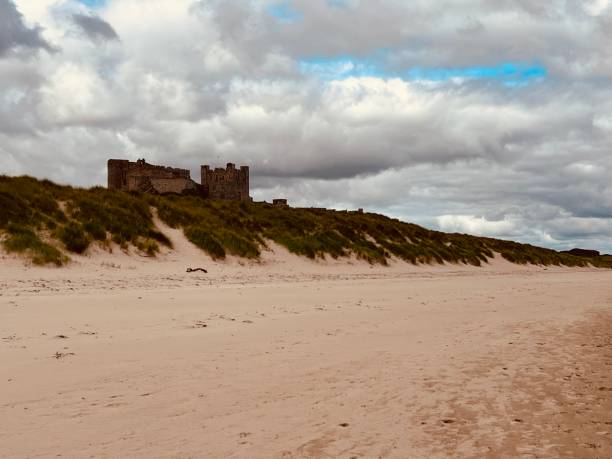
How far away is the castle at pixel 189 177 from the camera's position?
70.8 meters

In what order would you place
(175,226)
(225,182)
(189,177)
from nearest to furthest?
(175,226) < (189,177) < (225,182)

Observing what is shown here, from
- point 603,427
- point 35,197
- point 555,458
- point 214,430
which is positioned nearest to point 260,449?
point 214,430

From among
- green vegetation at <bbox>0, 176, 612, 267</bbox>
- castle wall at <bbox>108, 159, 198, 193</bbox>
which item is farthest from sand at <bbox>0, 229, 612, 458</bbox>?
castle wall at <bbox>108, 159, 198, 193</bbox>

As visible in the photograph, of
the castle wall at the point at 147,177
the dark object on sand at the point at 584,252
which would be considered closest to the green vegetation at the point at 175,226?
the castle wall at the point at 147,177

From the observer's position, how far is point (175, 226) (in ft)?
84.7

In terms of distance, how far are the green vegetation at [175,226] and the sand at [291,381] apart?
831 centimetres

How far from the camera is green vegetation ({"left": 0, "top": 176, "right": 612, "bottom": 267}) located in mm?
19359

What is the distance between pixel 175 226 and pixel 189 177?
154 feet

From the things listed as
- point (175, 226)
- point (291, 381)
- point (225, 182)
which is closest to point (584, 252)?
point (225, 182)

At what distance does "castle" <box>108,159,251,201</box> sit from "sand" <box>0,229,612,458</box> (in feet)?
199

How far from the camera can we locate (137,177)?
7138 centimetres

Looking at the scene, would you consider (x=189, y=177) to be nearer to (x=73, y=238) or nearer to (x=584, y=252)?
(x=73, y=238)

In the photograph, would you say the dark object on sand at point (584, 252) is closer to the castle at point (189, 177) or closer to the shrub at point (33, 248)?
the castle at point (189, 177)

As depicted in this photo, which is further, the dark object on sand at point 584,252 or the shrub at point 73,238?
the dark object on sand at point 584,252
